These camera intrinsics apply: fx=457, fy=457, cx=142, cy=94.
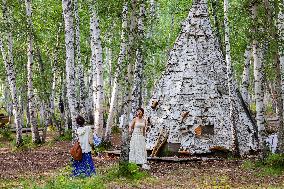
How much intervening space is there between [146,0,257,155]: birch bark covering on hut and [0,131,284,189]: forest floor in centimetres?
145

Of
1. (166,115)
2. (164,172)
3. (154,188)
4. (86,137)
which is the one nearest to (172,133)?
(166,115)

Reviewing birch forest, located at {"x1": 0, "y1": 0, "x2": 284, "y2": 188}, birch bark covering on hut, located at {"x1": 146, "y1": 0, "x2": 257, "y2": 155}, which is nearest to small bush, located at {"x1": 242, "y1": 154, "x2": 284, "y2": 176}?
birch forest, located at {"x1": 0, "y1": 0, "x2": 284, "y2": 188}

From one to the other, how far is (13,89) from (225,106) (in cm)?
980

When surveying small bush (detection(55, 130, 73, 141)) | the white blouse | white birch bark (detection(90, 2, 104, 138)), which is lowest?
small bush (detection(55, 130, 73, 141))

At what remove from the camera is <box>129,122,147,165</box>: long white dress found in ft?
47.2

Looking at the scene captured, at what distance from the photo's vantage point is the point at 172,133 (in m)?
17.3

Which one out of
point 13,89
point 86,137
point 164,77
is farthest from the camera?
point 13,89

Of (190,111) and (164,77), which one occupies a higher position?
(164,77)

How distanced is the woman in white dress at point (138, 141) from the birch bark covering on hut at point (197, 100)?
9.54 ft

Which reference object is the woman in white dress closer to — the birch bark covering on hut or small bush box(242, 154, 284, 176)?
the birch bark covering on hut

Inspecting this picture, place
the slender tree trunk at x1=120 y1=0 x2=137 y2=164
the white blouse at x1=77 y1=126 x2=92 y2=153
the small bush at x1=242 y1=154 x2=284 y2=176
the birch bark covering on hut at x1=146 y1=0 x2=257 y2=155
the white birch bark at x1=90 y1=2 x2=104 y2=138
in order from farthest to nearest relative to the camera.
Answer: the white birch bark at x1=90 y1=2 x2=104 y2=138, the birch bark covering on hut at x1=146 y1=0 x2=257 y2=155, the small bush at x1=242 y1=154 x2=284 y2=176, the white blouse at x1=77 y1=126 x2=92 y2=153, the slender tree trunk at x1=120 y1=0 x2=137 y2=164

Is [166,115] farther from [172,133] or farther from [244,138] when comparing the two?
[244,138]

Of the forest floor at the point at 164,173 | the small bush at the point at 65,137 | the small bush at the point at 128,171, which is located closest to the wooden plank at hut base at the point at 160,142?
the forest floor at the point at 164,173

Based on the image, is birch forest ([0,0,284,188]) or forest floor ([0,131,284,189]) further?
birch forest ([0,0,284,188])
